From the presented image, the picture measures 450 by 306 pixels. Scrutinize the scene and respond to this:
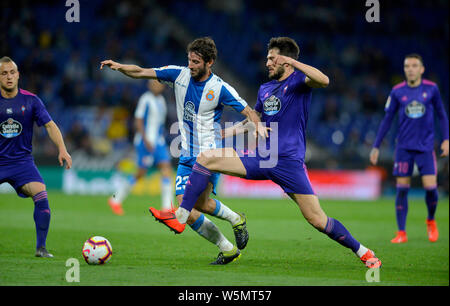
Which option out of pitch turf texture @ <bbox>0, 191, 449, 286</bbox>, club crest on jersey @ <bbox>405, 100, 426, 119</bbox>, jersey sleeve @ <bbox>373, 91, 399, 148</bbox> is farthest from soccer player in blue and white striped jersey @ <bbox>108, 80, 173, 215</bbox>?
club crest on jersey @ <bbox>405, 100, 426, 119</bbox>

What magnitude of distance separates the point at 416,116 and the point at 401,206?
143 cm

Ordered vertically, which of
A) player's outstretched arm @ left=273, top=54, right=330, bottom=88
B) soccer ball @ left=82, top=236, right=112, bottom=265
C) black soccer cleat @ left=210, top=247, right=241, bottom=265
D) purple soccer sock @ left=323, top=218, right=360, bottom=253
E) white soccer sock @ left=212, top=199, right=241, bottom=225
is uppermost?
player's outstretched arm @ left=273, top=54, right=330, bottom=88

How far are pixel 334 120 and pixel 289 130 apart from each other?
15911 millimetres

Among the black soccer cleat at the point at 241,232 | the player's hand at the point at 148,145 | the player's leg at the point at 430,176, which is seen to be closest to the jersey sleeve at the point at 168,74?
the black soccer cleat at the point at 241,232

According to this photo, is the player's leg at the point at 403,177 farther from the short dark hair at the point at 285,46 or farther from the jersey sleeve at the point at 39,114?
the jersey sleeve at the point at 39,114

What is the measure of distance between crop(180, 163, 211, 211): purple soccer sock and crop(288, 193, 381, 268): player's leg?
91 cm

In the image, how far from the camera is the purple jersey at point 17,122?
24.6ft

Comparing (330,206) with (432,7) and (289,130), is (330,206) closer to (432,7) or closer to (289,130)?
(289,130)

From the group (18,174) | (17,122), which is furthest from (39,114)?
(18,174)

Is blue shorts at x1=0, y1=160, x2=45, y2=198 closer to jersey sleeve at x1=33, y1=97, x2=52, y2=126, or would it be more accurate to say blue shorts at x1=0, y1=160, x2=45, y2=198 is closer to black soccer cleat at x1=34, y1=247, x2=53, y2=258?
jersey sleeve at x1=33, y1=97, x2=52, y2=126

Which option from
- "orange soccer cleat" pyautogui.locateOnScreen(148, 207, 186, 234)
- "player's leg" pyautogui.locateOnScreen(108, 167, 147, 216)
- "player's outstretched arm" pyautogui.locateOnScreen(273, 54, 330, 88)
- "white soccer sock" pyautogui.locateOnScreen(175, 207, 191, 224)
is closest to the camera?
"player's outstretched arm" pyautogui.locateOnScreen(273, 54, 330, 88)

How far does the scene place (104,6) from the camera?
25531 mm

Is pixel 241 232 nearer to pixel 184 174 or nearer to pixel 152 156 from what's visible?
pixel 184 174

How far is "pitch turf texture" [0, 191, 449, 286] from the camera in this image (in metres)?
5.97
